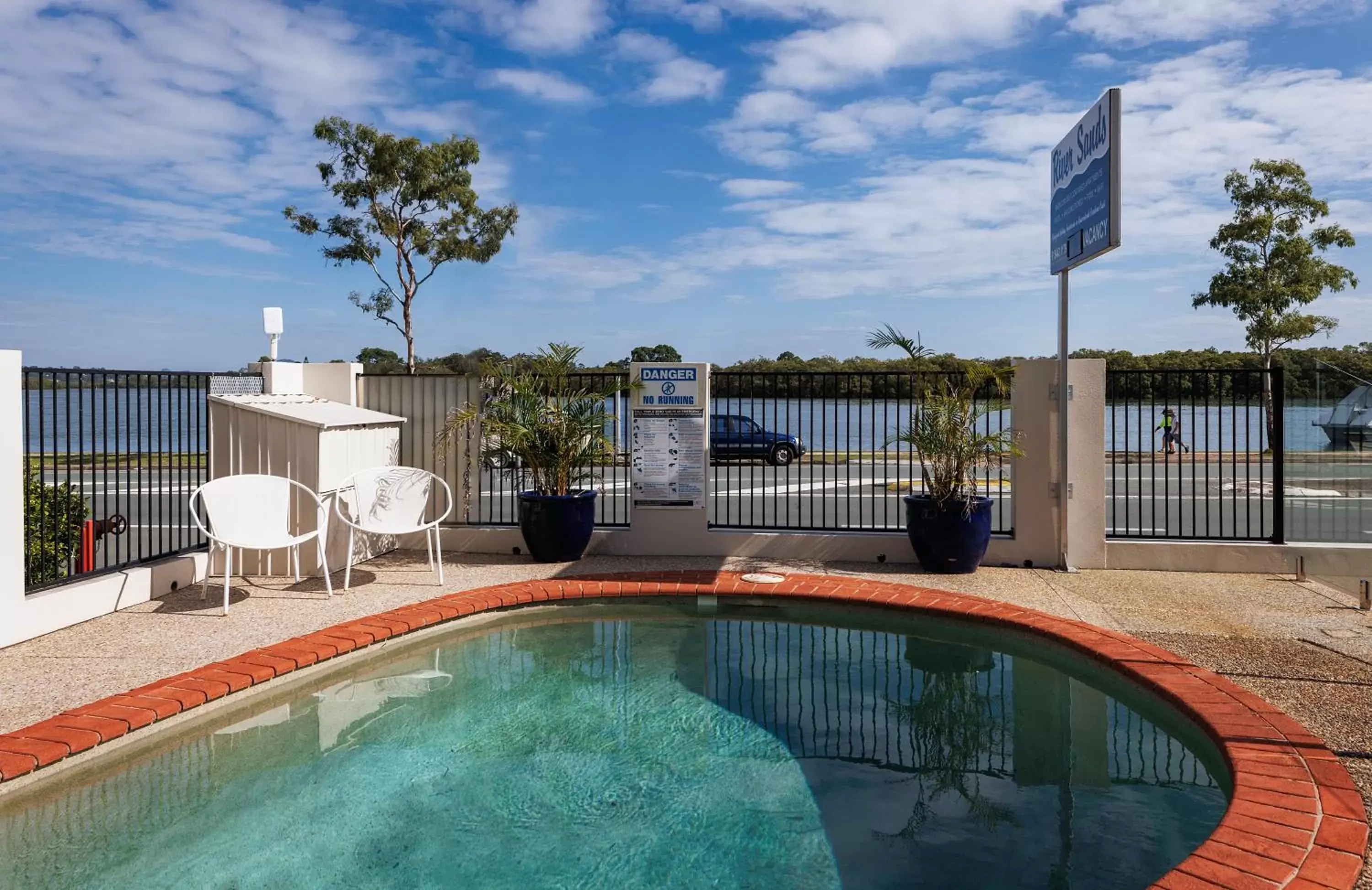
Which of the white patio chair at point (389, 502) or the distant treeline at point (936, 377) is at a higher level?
the distant treeline at point (936, 377)

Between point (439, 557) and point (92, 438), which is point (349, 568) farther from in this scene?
point (92, 438)

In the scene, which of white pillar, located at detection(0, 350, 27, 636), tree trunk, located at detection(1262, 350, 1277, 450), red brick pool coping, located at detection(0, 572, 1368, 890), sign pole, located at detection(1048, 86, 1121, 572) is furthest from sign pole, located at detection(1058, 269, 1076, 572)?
white pillar, located at detection(0, 350, 27, 636)

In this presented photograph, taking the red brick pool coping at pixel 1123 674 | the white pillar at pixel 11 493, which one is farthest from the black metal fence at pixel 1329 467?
the white pillar at pixel 11 493

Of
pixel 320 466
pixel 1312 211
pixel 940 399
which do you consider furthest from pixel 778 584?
pixel 1312 211

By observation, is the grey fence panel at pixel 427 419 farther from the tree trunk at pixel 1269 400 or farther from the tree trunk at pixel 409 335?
the tree trunk at pixel 409 335

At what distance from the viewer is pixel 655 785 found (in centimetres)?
333

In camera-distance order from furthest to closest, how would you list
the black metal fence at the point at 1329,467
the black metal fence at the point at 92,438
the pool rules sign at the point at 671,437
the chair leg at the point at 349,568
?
the pool rules sign at the point at 671,437 → the black metal fence at the point at 1329,467 → the chair leg at the point at 349,568 → the black metal fence at the point at 92,438

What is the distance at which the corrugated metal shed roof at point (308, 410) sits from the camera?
6570 mm

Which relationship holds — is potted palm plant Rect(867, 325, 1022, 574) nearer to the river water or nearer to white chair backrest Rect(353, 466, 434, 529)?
the river water

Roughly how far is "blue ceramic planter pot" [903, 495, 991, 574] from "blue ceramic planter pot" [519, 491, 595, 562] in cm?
272

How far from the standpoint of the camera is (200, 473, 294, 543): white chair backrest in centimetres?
564

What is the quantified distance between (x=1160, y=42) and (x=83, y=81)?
40.2ft

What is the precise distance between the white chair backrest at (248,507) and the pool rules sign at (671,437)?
9.46ft

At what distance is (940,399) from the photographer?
7.01 m
